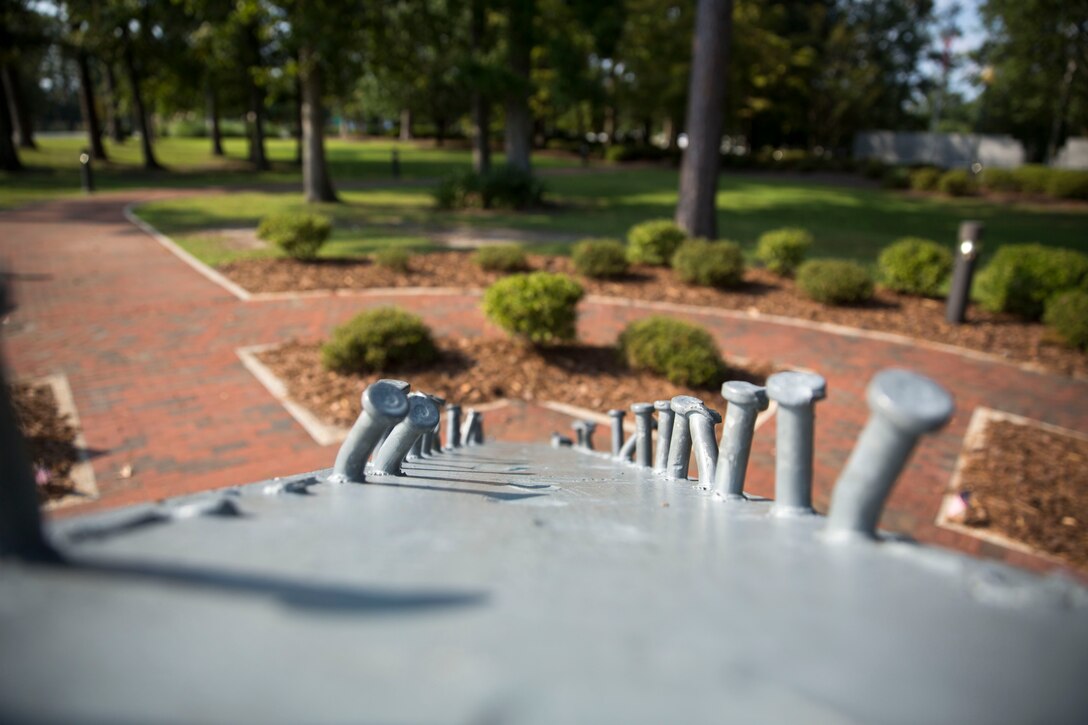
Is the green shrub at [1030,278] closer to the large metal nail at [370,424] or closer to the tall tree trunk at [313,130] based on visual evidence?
the large metal nail at [370,424]

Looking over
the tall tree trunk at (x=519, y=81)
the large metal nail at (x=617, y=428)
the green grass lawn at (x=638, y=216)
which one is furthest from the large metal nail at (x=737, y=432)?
the tall tree trunk at (x=519, y=81)

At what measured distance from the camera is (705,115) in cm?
1371

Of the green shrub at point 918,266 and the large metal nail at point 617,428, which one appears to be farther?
the green shrub at point 918,266

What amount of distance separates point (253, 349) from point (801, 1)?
52.5m

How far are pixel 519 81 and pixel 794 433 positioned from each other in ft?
67.9

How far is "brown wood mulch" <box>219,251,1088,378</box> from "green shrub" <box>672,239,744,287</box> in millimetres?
197

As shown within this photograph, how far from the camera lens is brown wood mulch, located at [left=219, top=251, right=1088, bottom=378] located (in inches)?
349

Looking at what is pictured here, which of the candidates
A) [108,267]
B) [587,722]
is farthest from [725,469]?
[108,267]

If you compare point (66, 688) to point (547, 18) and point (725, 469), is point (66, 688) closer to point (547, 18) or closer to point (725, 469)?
point (725, 469)

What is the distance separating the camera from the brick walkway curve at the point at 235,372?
5.11 meters

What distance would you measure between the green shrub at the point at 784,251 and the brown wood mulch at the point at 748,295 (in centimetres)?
23

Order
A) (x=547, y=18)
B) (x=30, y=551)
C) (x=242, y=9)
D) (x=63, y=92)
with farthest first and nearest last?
(x=63, y=92) → (x=547, y=18) → (x=242, y=9) → (x=30, y=551)

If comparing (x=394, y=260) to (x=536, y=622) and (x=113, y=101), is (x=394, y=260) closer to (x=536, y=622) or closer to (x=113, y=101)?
(x=536, y=622)

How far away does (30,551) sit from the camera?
77 centimetres
